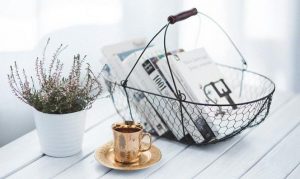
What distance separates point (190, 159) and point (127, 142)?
144 millimetres

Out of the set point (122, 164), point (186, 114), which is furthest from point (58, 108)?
point (186, 114)

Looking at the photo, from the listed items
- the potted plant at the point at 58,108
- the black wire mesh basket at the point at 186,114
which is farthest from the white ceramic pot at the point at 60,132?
the black wire mesh basket at the point at 186,114

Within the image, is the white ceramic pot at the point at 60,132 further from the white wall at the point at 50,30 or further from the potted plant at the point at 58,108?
the white wall at the point at 50,30

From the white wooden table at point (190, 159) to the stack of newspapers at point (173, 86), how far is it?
0.04 meters

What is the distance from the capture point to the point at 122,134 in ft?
3.11

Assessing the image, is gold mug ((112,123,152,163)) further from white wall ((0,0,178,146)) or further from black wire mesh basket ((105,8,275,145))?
white wall ((0,0,178,146))

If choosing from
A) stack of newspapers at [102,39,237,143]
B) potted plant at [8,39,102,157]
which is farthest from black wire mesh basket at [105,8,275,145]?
potted plant at [8,39,102,157]

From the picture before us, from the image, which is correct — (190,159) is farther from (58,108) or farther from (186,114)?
(58,108)

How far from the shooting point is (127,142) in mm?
958

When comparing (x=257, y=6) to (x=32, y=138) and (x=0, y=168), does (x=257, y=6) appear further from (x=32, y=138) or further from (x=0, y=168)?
(x=0, y=168)

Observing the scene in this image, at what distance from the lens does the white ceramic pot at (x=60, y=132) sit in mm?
966

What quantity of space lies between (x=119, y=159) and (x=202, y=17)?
2.60ft

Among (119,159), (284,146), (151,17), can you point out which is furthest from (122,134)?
(151,17)

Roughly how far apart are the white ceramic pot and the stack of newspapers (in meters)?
0.17
